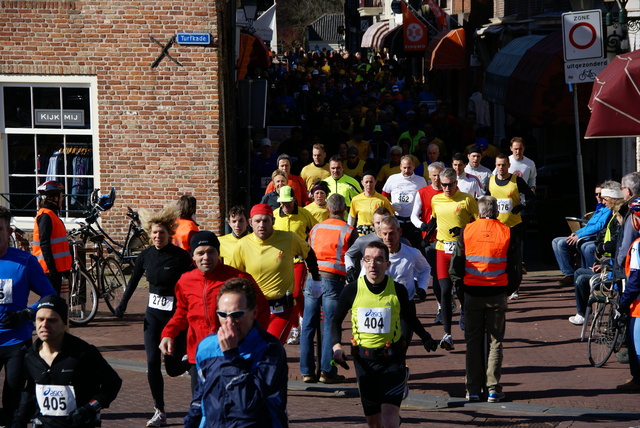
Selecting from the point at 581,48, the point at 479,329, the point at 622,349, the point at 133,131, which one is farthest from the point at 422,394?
the point at 133,131

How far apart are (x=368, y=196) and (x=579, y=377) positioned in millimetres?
3600

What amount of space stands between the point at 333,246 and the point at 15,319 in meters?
3.67

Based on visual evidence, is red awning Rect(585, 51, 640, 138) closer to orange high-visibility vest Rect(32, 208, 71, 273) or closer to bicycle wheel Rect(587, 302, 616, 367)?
bicycle wheel Rect(587, 302, 616, 367)

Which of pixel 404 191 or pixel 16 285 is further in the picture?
pixel 404 191

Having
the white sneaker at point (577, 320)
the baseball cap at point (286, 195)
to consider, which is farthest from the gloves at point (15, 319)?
the white sneaker at point (577, 320)

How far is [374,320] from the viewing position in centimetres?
716

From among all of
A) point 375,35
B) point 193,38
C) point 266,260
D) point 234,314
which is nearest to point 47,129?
point 193,38

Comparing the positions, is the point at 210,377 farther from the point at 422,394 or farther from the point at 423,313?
the point at 423,313

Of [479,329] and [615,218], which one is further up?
[615,218]

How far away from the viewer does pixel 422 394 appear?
372 inches

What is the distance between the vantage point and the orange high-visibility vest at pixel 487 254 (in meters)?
8.88

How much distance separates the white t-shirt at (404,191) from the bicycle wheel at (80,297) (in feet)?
13.7

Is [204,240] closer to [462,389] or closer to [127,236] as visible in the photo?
[462,389]

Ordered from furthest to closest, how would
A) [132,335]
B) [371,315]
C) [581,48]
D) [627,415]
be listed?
[581,48] < [132,335] < [627,415] < [371,315]
